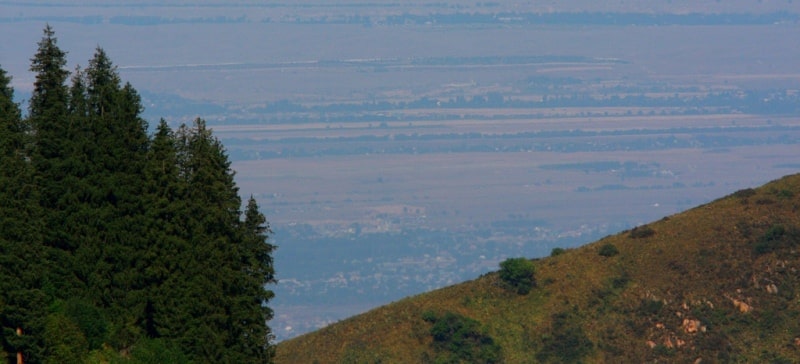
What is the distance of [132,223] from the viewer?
162 ft

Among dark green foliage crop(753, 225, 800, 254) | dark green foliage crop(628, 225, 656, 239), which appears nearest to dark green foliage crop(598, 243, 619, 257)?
dark green foliage crop(628, 225, 656, 239)

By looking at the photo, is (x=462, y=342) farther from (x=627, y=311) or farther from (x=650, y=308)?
(x=650, y=308)

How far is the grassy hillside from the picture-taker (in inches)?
3492

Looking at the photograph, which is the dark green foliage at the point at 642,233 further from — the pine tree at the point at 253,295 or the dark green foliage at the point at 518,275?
the pine tree at the point at 253,295

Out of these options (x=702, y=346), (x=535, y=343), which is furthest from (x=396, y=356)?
(x=702, y=346)

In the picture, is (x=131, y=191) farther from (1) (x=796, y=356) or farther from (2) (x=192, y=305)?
(1) (x=796, y=356)

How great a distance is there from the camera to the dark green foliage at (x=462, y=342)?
292ft

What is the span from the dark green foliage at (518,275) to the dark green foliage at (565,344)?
13.6ft

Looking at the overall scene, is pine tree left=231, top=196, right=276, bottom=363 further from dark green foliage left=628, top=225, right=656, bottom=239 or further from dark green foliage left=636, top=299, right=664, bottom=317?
dark green foliage left=628, top=225, right=656, bottom=239

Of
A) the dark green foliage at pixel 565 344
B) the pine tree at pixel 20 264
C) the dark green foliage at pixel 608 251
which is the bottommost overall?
the dark green foliage at pixel 565 344

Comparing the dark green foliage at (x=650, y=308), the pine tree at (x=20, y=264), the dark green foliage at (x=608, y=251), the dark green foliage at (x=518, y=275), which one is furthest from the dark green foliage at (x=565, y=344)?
the pine tree at (x=20, y=264)

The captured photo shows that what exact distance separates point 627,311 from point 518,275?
718cm

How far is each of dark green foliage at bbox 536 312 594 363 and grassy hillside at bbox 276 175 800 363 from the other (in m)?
0.08

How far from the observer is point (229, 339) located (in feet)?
168
